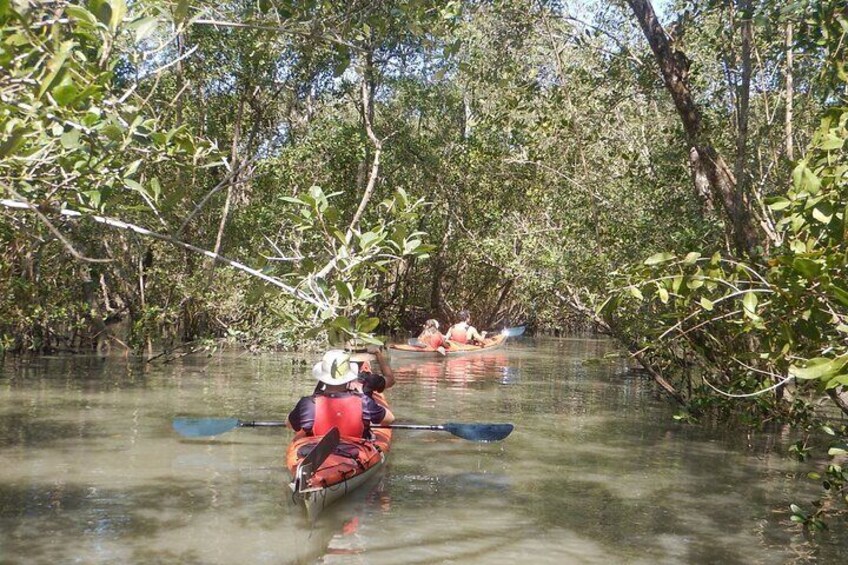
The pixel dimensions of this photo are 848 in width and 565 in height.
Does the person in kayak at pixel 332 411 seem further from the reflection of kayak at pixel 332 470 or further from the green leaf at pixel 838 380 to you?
the green leaf at pixel 838 380

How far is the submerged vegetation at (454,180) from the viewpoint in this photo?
3.70 m

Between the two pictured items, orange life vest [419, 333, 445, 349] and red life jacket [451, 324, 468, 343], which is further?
red life jacket [451, 324, 468, 343]

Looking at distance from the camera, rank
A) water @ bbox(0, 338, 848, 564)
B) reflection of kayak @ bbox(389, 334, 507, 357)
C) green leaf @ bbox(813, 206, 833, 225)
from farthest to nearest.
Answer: reflection of kayak @ bbox(389, 334, 507, 357) < water @ bbox(0, 338, 848, 564) < green leaf @ bbox(813, 206, 833, 225)

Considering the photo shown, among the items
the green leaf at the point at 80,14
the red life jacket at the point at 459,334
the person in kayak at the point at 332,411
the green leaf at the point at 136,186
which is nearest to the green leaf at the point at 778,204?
the green leaf at the point at 136,186

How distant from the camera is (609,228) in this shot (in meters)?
11.8

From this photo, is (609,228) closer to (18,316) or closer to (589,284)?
(589,284)

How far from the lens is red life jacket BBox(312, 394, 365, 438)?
7656mm

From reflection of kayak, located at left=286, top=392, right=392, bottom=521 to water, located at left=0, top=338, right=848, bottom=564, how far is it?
169 mm

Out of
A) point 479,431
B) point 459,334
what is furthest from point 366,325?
point 459,334

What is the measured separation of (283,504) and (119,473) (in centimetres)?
187

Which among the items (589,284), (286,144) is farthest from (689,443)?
(286,144)

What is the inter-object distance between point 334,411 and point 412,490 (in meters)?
0.99

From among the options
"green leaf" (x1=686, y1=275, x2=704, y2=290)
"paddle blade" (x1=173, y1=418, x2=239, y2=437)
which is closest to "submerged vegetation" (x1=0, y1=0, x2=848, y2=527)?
"green leaf" (x1=686, y1=275, x2=704, y2=290)

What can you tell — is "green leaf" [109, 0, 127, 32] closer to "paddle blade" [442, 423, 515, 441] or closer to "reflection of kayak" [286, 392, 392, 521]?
"reflection of kayak" [286, 392, 392, 521]
